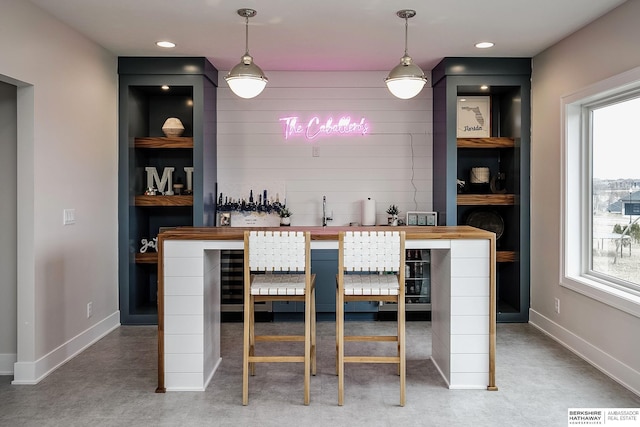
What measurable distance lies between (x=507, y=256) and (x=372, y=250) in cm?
266

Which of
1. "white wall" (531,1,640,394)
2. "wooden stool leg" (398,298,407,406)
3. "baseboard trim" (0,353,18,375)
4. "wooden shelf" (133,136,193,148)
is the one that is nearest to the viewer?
"wooden stool leg" (398,298,407,406)

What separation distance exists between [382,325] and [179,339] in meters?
2.39

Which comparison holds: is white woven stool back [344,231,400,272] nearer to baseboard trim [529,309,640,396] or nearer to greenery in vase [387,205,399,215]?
baseboard trim [529,309,640,396]

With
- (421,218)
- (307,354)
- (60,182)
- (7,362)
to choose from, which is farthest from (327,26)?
(7,362)

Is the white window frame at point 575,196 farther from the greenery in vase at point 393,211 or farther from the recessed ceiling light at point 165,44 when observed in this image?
the recessed ceiling light at point 165,44

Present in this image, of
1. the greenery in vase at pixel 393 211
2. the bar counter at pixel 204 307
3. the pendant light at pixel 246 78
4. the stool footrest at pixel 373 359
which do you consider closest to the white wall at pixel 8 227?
the bar counter at pixel 204 307

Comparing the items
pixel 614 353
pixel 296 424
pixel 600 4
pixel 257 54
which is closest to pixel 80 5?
pixel 257 54

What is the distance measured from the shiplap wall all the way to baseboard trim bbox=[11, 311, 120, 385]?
1.87 meters

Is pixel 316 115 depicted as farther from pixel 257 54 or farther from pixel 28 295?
pixel 28 295

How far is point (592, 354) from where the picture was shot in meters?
3.95

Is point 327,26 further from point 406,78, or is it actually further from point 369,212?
point 369,212

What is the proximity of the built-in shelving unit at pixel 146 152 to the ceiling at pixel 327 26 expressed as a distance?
0.61ft

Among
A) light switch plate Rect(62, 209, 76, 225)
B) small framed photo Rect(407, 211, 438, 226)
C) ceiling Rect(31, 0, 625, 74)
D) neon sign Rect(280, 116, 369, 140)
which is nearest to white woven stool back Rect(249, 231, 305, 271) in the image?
ceiling Rect(31, 0, 625, 74)

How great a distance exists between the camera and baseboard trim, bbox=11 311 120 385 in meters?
3.61
